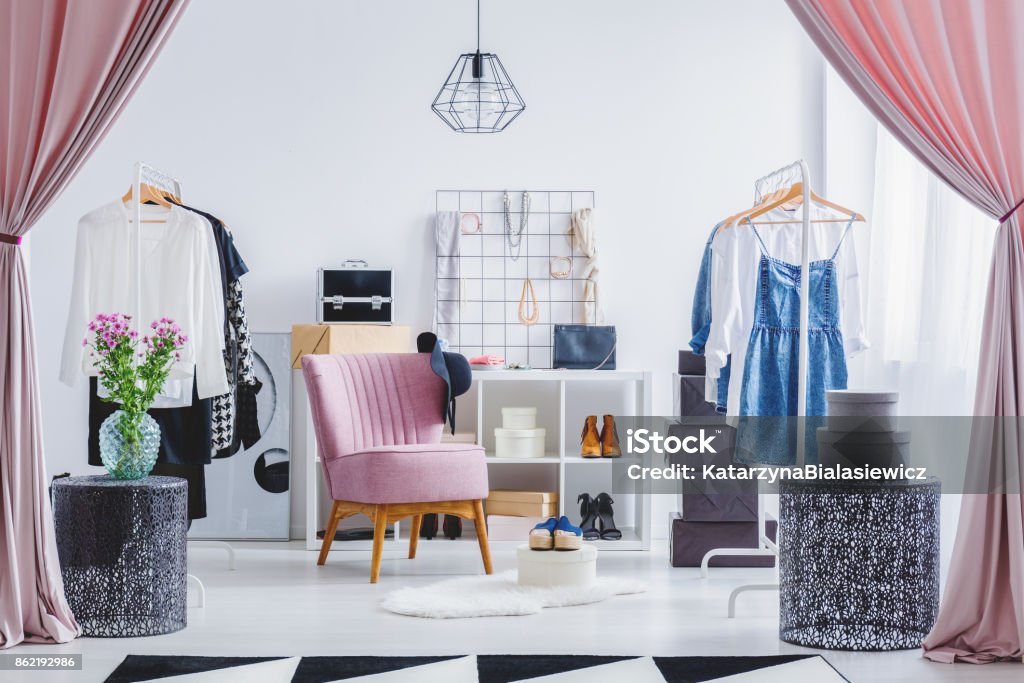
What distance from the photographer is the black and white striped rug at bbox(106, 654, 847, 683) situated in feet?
8.69

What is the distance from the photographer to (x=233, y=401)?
13.0 feet

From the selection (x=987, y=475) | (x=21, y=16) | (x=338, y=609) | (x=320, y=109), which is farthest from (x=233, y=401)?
(x=987, y=475)

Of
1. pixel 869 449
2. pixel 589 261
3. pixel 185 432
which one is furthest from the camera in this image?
pixel 589 261

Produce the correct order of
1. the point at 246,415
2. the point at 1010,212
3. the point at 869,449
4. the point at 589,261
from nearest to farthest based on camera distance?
the point at 1010,212, the point at 869,449, the point at 246,415, the point at 589,261

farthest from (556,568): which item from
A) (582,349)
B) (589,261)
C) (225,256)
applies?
(589,261)

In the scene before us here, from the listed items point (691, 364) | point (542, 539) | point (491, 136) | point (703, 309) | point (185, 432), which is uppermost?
point (491, 136)

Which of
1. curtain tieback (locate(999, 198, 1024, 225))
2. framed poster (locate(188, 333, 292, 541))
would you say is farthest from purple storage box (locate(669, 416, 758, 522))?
framed poster (locate(188, 333, 292, 541))

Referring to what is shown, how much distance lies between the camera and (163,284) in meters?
3.71

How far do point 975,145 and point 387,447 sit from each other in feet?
7.96

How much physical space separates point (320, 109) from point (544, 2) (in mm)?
1266

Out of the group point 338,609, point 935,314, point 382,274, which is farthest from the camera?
point 382,274

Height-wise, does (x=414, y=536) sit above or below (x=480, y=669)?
A: below

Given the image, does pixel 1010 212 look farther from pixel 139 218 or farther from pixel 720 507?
pixel 139 218

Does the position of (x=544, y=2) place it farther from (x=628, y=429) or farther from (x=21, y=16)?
(x=21, y=16)
